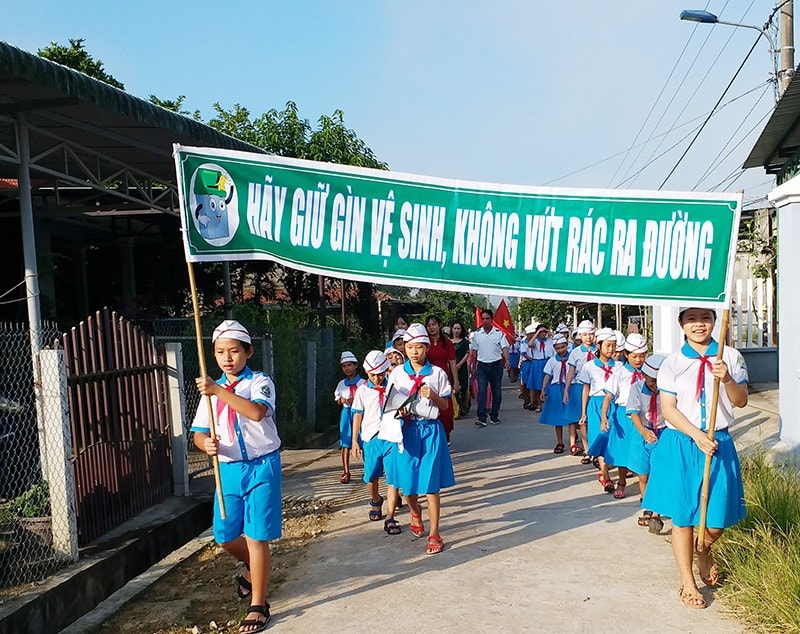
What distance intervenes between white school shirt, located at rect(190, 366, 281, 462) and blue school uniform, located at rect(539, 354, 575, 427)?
5473mm

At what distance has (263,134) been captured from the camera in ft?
58.3

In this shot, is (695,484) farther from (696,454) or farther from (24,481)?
(24,481)

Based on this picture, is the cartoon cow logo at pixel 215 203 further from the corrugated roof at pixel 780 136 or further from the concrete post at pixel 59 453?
the corrugated roof at pixel 780 136

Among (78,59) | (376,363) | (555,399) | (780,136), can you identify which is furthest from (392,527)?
(78,59)

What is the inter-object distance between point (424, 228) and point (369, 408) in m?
2.40

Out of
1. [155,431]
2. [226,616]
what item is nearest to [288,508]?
[155,431]

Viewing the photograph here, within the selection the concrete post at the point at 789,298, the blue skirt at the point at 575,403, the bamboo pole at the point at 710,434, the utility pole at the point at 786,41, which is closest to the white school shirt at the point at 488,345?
the blue skirt at the point at 575,403

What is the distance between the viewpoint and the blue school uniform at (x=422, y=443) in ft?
18.1

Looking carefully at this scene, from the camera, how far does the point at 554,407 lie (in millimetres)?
9391

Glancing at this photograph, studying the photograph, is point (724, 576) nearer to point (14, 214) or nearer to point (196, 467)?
point (196, 467)

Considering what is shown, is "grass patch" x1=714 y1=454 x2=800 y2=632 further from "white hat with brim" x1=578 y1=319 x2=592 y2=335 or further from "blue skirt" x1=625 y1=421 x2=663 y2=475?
"white hat with brim" x1=578 y1=319 x2=592 y2=335

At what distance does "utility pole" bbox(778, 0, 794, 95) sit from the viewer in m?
13.0

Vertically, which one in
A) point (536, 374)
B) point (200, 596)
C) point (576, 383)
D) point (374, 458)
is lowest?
point (536, 374)

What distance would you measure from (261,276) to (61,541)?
14500mm
